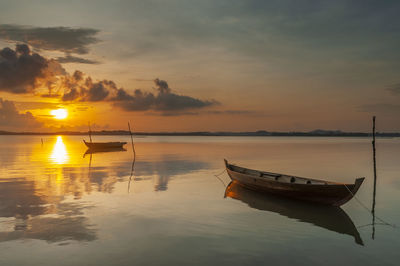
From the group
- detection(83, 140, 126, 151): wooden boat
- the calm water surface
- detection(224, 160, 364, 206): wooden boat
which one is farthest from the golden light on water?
detection(224, 160, 364, 206): wooden boat

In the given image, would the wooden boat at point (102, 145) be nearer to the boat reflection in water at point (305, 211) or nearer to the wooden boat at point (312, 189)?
the boat reflection in water at point (305, 211)

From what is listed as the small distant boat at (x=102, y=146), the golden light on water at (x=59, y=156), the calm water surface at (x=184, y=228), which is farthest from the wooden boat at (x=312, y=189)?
the small distant boat at (x=102, y=146)

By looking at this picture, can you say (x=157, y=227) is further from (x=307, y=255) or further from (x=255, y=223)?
(x=307, y=255)

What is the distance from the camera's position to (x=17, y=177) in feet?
94.5

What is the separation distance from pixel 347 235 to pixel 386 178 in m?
19.8

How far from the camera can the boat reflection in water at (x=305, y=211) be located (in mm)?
14469

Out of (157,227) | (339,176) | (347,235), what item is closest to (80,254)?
(157,227)

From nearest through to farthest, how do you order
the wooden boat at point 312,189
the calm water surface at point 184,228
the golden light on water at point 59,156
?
the calm water surface at point 184,228 < the wooden boat at point 312,189 < the golden light on water at point 59,156

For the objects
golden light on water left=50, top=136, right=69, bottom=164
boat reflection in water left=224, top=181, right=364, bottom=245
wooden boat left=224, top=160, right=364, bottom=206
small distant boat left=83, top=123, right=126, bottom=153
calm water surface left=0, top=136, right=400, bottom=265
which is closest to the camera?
calm water surface left=0, top=136, right=400, bottom=265

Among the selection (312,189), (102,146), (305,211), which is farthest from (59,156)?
(305,211)

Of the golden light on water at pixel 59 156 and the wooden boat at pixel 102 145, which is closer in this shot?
the golden light on water at pixel 59 156

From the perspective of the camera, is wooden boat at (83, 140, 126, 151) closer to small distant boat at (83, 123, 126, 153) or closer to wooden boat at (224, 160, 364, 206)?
small distant boat at (83, 123, 126, 153)

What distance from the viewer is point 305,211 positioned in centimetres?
1691

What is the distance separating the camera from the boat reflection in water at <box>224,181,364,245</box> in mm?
14469
